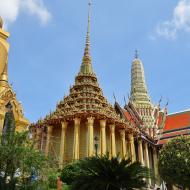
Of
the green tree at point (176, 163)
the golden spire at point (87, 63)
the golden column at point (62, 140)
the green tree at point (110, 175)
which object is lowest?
the green tree at point (110, 175)

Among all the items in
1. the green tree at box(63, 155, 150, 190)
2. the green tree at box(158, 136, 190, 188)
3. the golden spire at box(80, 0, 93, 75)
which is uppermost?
the golden spire at box(80, 0, 93, 75)

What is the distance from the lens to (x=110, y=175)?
10664 millimetres

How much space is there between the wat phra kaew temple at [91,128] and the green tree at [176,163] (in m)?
3.18

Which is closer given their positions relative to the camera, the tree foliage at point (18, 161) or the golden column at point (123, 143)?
the tree foliage at point (18, 161)

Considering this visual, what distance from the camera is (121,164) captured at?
10.8 metres

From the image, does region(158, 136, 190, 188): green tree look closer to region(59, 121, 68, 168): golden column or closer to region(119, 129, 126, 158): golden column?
region(119, 129, 126, 158): golden column

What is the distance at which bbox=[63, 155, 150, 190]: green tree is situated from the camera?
34.4 ft

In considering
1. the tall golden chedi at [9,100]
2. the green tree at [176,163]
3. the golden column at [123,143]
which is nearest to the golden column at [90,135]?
the golden column at [123,143]

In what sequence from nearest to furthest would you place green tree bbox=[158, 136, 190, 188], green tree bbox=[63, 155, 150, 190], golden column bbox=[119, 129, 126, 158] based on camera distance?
green tree bbox=[63, 155, 150, 190] → green tree bbox=[158, 136, 190, 188] → golden column bbox=[119, 129, 126, 158]

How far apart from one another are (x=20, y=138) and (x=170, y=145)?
14280 millimetres

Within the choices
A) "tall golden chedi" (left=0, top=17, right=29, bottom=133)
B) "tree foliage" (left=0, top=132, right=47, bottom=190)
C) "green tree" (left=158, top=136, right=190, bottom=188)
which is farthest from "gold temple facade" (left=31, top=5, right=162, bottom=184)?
"tree foliage" (left=0, top=132, right=47, bottom=190)

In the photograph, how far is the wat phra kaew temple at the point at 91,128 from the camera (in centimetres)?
2689

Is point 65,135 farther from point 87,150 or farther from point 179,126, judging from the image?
point 179,126

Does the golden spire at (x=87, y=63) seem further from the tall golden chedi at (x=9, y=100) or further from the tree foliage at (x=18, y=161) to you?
the tree foliage at (x=18, y=161)
